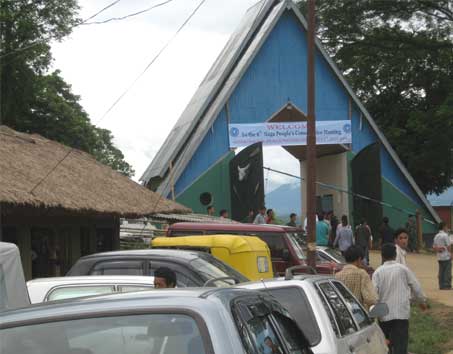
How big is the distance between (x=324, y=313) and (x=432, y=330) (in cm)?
941

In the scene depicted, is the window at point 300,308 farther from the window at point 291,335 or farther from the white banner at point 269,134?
the white banner at point 269,134

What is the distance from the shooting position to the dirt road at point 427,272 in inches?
800

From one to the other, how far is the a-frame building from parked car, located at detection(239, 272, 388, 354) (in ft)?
88.5

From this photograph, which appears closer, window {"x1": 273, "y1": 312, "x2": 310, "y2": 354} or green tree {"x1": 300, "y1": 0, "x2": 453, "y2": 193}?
window {"x1": 273, "y1": 312, "x2": 310, "y2": 354}

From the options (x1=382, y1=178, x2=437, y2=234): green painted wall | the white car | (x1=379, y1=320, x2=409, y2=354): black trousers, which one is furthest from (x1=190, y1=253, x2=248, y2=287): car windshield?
(x1=382, y1=178, x2=437, y2=234): green painted wall

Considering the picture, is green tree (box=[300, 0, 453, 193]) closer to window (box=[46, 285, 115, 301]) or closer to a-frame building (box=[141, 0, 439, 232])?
a-frame building (box=[141, 0, 439, 232])

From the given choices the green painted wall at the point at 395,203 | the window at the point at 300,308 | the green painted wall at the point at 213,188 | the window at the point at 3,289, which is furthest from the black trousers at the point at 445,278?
the green painted wall at the point at 395,203

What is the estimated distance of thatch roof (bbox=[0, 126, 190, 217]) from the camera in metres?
16.5

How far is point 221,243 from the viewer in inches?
540

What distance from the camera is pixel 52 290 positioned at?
8.75 m

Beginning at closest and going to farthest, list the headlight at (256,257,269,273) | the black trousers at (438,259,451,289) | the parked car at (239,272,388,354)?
the parked car at (239,272,388,354), the headlight at (256,257,269,273), the black trousers at (438,259,451,289)

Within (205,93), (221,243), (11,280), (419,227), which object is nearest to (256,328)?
(11,280)

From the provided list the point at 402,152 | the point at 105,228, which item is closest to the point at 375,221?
the point at 402,152

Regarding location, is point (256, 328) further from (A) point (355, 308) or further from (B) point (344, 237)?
(B) point (344, 237)
